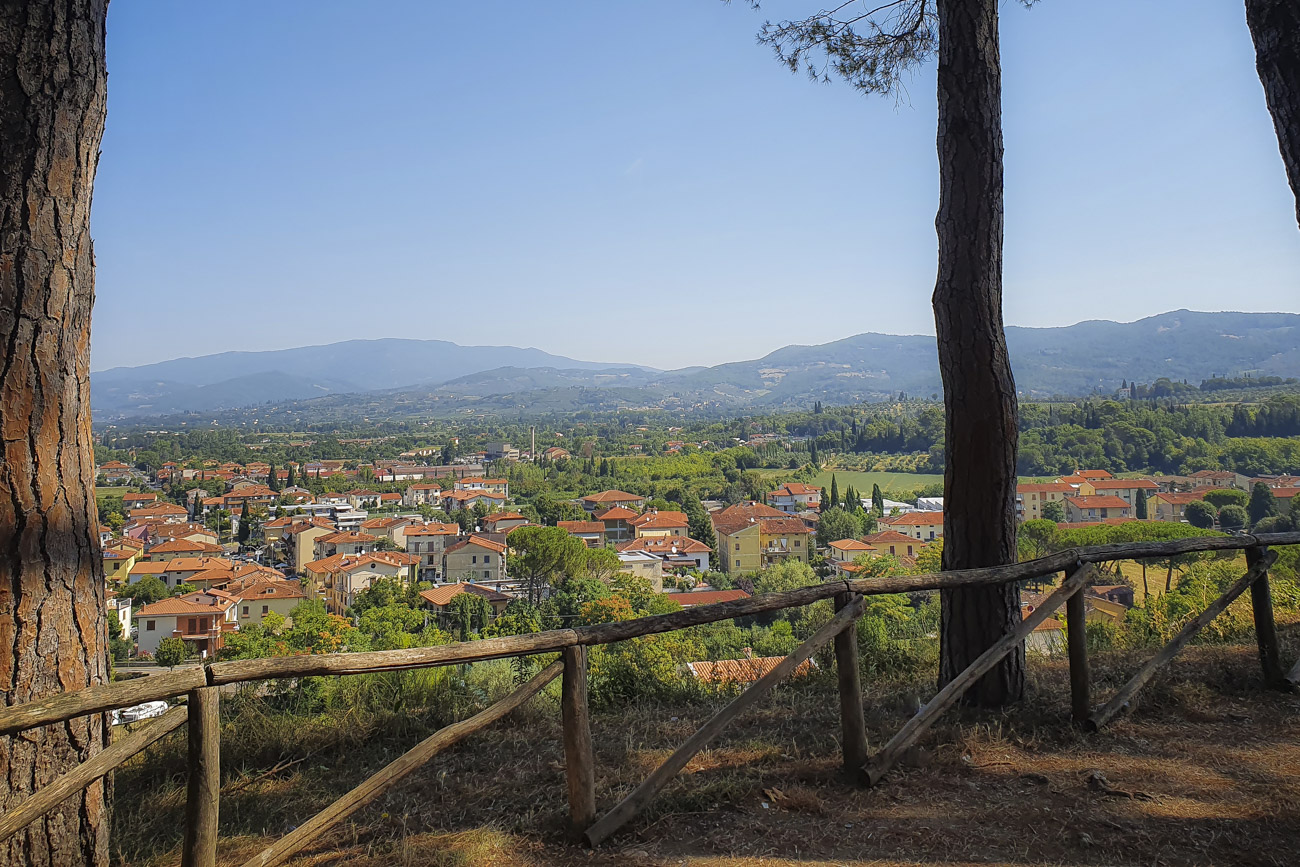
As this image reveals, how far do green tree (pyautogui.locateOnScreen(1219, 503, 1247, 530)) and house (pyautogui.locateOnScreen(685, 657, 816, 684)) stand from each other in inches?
943

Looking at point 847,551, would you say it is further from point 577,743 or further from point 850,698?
point 577,743

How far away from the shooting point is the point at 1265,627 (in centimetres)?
381

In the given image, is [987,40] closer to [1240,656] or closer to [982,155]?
[982,155]

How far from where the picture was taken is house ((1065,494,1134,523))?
2909cm

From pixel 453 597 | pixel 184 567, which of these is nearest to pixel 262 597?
pixel 453 597

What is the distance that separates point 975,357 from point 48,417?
363 centimetres

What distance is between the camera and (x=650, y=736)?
11.7ft

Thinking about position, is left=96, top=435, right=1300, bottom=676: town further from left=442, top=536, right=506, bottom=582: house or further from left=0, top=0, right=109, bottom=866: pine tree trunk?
left=0, top=0, right=109, bottom=866: pine tree trunk

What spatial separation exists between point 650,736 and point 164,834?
6.40ft

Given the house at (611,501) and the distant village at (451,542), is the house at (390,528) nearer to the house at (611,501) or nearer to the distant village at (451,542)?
the distant village at (451,542)

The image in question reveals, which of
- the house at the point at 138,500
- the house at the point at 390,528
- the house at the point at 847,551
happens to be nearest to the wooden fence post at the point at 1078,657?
the house at the point at 847,551

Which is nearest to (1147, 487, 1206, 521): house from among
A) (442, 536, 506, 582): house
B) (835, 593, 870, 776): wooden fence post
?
(442, 536, 506, 582): house

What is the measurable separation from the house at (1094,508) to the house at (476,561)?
2257cm

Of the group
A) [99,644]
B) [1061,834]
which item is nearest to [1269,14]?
[1061,834]
